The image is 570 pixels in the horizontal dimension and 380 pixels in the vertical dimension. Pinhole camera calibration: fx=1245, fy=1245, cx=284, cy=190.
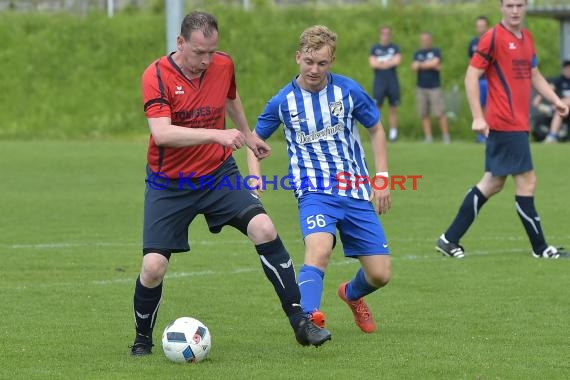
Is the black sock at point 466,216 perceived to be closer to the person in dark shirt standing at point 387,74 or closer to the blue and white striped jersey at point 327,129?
the blue and white striped jersey at point 327,129

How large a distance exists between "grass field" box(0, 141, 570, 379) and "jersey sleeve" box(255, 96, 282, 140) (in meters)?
1.23

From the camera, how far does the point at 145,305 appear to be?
686cm

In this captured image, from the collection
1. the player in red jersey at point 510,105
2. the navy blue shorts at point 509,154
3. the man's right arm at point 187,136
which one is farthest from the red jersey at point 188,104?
the navy blue shorts at point 509,154

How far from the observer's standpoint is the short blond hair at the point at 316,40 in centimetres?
715

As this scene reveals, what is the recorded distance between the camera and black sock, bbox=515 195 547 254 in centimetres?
1082

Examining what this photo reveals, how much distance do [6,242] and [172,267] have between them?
7.78 feet


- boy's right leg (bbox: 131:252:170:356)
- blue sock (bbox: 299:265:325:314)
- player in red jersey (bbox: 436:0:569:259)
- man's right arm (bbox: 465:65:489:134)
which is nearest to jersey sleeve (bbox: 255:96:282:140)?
blue sock (bbox: 299:265:325:314)

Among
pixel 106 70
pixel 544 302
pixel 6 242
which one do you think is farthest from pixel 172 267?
pixel 106 70

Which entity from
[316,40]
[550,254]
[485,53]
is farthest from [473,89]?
[316,40]

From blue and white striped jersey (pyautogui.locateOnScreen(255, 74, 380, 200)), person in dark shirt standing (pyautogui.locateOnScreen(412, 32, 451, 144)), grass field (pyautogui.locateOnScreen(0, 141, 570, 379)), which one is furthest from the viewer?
person in dark shirt standing (pyautogui.locateOnScreen(412, 32, 451, 144))

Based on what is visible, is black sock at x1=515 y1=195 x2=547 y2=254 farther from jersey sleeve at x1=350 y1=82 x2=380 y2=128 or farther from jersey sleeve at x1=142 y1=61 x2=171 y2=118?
jersey sleeve at x1=142 y1=61 x2=171 y2=118

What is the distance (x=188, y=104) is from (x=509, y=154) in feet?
15.3

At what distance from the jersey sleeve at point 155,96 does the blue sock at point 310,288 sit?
134 cm
